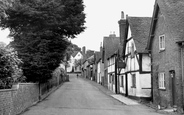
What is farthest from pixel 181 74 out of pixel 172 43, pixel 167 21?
pixel 167 21

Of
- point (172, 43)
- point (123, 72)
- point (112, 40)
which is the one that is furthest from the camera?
point (112, 40)

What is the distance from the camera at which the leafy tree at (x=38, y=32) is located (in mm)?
23094

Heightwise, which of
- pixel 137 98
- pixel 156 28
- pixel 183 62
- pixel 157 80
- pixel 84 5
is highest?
pixel 84 5

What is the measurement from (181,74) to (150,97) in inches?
326

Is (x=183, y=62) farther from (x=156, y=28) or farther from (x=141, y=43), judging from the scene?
(x=141, y=43)

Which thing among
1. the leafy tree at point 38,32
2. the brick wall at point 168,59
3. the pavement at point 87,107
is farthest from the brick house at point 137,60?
the leafy tree at point 38,32

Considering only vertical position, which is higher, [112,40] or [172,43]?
[112,40]

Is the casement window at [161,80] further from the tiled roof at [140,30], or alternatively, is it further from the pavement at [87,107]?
the tiled roof at [140,30]

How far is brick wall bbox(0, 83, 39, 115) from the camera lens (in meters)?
12.7

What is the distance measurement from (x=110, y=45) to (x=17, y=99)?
37.5 meters

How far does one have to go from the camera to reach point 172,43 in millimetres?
20219

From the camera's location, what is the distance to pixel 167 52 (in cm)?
2125

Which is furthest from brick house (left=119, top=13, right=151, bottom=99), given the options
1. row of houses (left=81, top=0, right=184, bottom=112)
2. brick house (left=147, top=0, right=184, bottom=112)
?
brick house (left=147, top=0, right=184, bottom=112)

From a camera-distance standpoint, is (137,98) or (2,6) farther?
(137,98)
